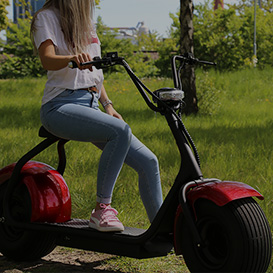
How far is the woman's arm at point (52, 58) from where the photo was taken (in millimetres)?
3121

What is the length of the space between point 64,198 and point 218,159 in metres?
3.25

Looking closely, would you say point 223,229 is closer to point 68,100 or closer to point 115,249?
point 115,249

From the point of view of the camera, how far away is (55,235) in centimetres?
380

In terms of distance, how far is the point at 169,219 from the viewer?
10.4 ft

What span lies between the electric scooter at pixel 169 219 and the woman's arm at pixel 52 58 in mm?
81

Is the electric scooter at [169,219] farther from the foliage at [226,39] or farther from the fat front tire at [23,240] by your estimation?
the foliage at [226,39]

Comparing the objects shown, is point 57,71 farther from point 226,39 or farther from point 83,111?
point 226,39

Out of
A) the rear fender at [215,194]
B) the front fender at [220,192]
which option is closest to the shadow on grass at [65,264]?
the rear fender at [215,194]

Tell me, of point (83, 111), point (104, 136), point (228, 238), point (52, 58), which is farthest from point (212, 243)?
point (52, 58)

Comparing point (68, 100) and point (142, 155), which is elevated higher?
point (68, 100)

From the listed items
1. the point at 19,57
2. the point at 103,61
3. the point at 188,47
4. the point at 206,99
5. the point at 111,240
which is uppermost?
the point at 103,61

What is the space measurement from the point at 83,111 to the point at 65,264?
1.13 m

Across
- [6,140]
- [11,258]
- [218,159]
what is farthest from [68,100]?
[6,140]

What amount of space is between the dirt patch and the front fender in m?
0.99
